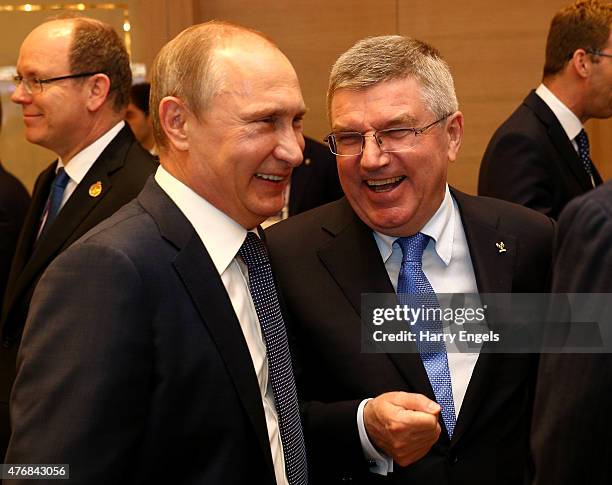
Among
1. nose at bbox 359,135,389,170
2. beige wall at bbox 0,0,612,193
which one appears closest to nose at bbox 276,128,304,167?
nose at bbox 359,135,389,170

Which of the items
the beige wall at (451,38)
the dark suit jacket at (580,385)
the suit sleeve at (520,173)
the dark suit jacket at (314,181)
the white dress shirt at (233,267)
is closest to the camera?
the dark suit jacket at (580,385)

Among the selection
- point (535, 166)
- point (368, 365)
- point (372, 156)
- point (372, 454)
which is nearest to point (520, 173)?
point (535, 166)

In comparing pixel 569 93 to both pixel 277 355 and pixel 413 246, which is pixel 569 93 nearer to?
pixel 413 246

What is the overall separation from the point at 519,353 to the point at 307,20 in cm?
316

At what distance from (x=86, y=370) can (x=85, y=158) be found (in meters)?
1.58

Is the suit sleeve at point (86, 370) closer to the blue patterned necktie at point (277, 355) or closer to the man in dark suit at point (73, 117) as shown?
the blue patterned necktie at point (277, 355)

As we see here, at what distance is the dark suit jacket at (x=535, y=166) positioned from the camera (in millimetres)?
3113

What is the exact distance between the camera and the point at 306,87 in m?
4.91

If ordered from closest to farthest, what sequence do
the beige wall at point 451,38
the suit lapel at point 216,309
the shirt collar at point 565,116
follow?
the suit lapel at point 216,309 → the shirt collar at point 565,116 → the beige wall at point 451,38

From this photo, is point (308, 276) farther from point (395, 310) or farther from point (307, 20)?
point (307, 20)

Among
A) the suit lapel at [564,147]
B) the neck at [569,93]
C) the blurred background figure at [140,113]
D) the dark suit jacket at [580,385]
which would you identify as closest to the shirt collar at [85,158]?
the suit lapel at [564,147]

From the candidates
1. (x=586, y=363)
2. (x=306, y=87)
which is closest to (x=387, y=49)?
(x=586, y=363)

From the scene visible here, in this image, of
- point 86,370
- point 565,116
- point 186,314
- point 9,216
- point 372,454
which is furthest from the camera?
point 565,116

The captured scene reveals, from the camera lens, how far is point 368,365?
2.08m
